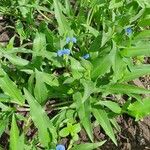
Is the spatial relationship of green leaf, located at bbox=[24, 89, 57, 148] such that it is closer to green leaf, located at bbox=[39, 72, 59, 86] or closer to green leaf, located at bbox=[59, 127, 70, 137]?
green leaf, located at bbox=[59, 127, 70, 137]

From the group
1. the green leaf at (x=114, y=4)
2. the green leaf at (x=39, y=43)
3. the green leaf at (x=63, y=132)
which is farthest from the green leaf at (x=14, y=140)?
the green leaf at (x=114, y=4)

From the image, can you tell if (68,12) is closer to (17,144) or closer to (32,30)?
(32,30)

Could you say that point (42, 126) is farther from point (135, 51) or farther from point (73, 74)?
point (135, 51)

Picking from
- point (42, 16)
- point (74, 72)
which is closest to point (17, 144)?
point (74, 72)

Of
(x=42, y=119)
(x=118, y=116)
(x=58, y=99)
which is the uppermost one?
(x=42, y=119)

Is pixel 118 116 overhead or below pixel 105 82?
below

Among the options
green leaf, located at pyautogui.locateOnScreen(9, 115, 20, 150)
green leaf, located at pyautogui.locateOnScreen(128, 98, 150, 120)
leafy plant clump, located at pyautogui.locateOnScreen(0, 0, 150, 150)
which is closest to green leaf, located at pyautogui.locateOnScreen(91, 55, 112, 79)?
leafy plant clump, located at pyautogui.locateOnScreen(0, 0, 150, 150)

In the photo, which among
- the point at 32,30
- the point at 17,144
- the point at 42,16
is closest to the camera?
the point at 17,144

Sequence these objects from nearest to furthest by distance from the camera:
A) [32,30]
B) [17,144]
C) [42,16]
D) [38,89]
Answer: [17,144] → [38,89] → [32,30] → [42,16]
